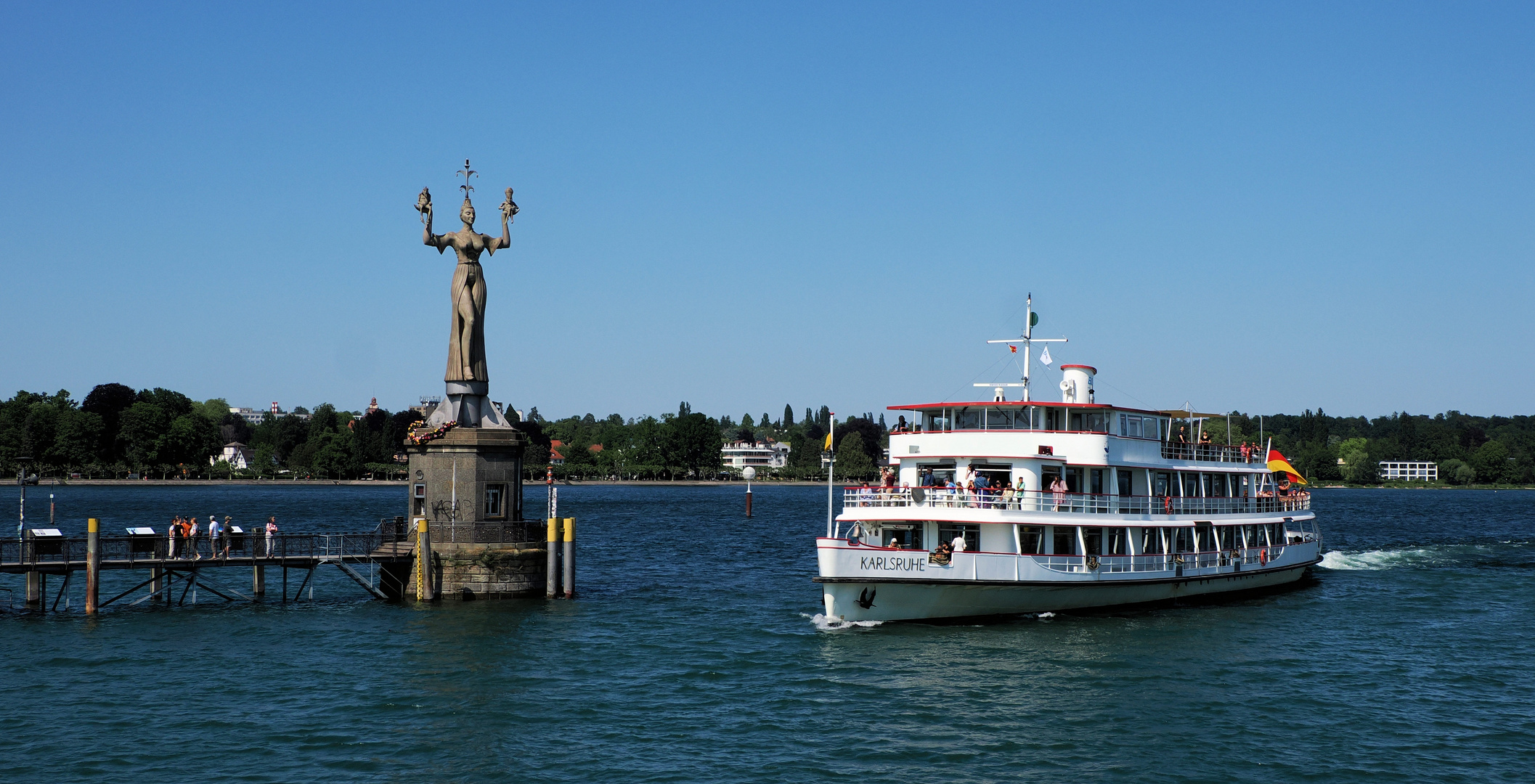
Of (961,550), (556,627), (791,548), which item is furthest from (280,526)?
(961,550)

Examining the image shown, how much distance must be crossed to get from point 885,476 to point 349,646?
55.8ft

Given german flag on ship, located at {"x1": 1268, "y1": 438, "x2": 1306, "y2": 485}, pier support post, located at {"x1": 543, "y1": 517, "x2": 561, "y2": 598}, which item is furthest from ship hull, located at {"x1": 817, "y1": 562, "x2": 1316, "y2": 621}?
german flag on ship, located at {"x1": 1268, "y1": 438, "x2": 1306, "y2": 485}

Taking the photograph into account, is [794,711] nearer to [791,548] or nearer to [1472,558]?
[791,548]

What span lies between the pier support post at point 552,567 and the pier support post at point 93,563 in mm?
13405

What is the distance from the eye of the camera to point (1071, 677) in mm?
32094

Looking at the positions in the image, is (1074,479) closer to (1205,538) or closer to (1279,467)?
(1205,538)

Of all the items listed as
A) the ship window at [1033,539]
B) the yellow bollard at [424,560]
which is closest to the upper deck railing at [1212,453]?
the ship window at [1033,539]

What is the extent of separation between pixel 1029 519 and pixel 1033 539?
1648 mm

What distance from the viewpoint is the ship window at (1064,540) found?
40.8 metres

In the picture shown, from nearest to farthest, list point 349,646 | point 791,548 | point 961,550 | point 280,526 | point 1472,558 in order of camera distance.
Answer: point 349,646 → point 961,550 → point 1472,558 → point 791,548 → point 280,526

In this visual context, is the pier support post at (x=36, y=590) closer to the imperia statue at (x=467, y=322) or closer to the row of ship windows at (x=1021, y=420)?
the imperia statue at (x=467, y=322)

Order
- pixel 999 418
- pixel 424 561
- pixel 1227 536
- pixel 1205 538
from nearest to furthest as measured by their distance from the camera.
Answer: pixel 424 561 < pixel 999 418 < pixel 1205 538 < pixel 1227 536

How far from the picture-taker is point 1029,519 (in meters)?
39.0

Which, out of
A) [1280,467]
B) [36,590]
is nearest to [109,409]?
[36,590]
